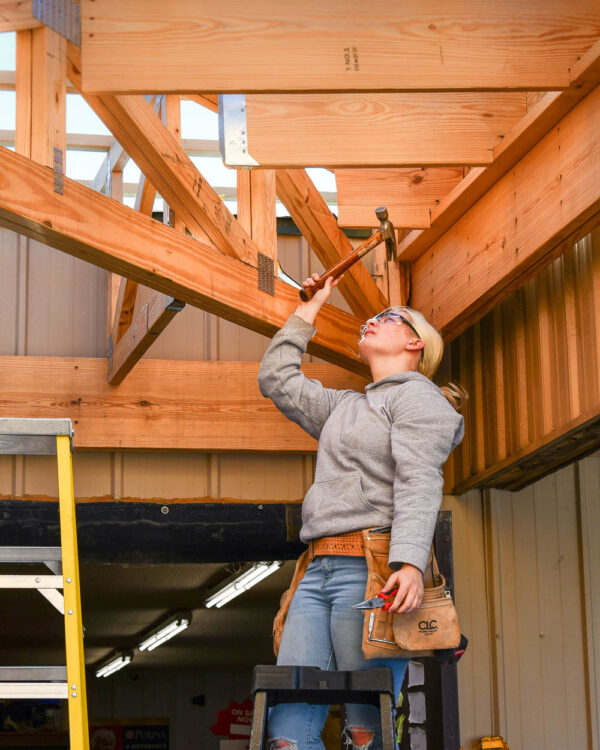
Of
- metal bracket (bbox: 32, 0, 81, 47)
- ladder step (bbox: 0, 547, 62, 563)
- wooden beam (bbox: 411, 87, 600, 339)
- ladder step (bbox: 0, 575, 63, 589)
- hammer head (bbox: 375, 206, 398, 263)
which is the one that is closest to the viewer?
ladder step (bbox: 0, 575, 63, 589)

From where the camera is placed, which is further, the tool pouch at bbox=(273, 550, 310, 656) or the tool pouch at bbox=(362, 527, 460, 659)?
the tool pouch at bbox=(273, 550, 310, 656)

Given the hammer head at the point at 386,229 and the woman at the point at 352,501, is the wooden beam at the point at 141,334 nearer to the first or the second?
the hammer head at the point at 386,229

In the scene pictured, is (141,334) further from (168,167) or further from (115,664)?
(115,664)

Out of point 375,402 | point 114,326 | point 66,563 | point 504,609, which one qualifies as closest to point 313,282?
point 375,402

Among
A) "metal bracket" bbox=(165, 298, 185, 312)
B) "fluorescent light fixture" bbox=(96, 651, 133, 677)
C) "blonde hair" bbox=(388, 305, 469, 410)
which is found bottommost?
"fluorescent light fixture" bbox=(96, 651, 133, 677)

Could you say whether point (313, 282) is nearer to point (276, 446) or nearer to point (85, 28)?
point (85, 28)

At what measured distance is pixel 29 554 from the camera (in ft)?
9.30

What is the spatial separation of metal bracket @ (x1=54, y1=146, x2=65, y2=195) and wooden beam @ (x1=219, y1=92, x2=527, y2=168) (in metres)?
0.56

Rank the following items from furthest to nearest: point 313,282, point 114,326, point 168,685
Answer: point 168,685 → point 114,326 → point 313,282

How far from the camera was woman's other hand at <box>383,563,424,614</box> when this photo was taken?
9.27ft

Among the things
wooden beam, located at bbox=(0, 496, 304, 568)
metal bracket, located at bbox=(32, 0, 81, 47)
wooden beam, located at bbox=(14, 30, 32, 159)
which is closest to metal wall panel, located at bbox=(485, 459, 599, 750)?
wooden beam, located at bbox=(0, 496, 304, 568)

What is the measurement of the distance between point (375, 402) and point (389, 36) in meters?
1.08

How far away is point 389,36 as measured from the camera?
3195 mm

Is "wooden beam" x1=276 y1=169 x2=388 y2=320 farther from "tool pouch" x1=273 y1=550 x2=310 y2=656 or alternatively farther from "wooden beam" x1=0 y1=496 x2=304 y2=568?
"tool pouch" x1=273 y1=550 x2=310 y2=656
